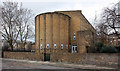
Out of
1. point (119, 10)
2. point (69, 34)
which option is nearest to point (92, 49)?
point (119, 10)

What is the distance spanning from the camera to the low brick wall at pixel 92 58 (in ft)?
52.2

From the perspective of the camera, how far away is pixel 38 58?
23.0 meters

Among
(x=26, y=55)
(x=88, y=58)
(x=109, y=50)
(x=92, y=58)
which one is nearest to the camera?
(x=109, y=50)

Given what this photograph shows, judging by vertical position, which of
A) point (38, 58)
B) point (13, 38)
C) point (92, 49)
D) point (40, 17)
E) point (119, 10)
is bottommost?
point (38, 58)

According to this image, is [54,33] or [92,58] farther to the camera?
[54,33]

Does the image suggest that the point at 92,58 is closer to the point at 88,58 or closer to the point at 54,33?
the point at 88,58

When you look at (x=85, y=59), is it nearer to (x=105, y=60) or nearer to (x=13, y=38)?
(x=105, y=60)

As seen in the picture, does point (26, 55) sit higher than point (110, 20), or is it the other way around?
point (110, 20)

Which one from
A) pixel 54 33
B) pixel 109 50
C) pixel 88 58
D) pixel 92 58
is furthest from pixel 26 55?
pixel 109 50

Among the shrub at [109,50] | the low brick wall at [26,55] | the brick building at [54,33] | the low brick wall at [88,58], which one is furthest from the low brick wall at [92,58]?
the brick building at [54,33]

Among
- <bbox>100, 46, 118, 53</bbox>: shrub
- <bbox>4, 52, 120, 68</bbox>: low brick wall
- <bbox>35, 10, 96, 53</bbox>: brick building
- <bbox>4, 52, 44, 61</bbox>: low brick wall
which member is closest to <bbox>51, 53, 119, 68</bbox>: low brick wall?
<bbox>4, 52, 120, 68</bbox>: low brick wall

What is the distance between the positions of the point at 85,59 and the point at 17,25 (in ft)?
74.2

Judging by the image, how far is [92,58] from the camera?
56.9ft

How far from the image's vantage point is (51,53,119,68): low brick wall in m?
15.9
